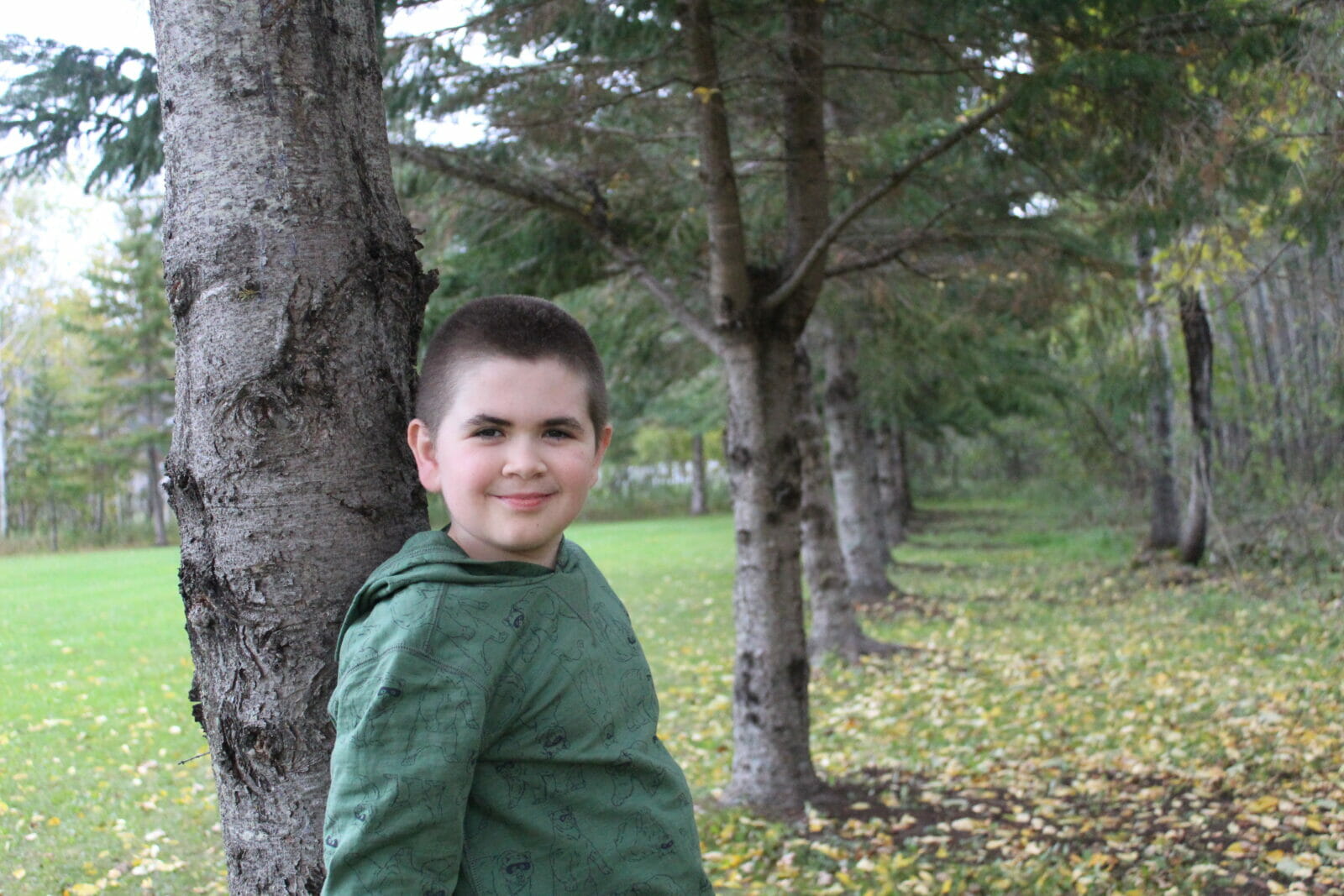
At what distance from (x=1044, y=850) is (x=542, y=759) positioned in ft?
13.7

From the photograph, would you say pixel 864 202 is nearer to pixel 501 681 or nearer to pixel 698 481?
pixel 501 681

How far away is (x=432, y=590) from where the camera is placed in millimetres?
1620

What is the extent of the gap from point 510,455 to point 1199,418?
14.3 metres

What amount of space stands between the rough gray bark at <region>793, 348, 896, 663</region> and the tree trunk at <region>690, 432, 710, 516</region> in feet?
96.0

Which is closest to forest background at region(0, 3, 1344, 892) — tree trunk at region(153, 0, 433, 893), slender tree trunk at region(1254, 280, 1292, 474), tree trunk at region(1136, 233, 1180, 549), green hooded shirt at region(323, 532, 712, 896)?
slender tree trunk at region(1254, 280, 1292, 474)

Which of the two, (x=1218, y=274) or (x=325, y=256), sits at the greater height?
(x=1218, y=274)

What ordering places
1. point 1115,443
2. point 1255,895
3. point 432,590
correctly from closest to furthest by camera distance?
point 432,590 < point 1255,895 < point 1115,443

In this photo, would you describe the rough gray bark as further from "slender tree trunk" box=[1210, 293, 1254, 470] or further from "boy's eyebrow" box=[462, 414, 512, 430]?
"boy's eyebrow" box=[462, 414, 512, 430]

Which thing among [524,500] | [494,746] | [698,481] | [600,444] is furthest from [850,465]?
[698,481]

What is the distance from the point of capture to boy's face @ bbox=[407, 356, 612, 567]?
1737 millimetres

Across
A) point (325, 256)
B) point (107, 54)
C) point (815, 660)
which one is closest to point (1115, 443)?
point (815, 660)

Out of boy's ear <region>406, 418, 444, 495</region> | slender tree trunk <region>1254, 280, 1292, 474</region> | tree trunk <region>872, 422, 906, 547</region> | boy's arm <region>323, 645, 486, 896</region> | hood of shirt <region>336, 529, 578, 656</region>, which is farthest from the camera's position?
tree trunk <region>872, 422, 906, 547</region>

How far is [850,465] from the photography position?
12.9 metres

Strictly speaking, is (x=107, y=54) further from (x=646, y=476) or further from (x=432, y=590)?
(x=646, y=476)
